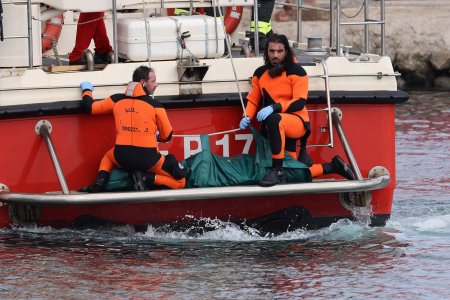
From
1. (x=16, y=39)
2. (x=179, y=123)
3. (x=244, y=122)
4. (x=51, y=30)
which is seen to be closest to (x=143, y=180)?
(x=179, y=123)

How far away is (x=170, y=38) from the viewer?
10.9 metres

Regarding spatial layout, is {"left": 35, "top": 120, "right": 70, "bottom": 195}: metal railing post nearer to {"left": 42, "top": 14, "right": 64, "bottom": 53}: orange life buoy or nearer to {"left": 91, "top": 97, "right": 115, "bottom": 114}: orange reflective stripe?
{"left": 91, "top": 97, "right": 115, "bottom": 114}: orange reflective stripe

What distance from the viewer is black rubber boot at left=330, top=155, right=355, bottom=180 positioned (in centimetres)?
1080

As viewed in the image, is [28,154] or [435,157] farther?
[435,157]

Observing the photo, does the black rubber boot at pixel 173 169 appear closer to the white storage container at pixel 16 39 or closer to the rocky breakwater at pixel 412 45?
the white storage container at pixel 16 39

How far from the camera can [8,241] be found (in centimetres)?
1059

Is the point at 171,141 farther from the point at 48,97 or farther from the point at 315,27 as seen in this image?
the point at 315,27

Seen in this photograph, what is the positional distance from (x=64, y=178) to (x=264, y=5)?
131 inches

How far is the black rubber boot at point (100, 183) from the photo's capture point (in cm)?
1047

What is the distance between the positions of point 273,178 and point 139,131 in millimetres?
1074

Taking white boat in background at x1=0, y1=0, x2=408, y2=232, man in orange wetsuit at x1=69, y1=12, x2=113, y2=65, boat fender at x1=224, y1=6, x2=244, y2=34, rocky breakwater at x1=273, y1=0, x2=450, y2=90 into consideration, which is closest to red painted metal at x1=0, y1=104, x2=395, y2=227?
white boat in background at x1=0, y1=0, x2=408, y2=232

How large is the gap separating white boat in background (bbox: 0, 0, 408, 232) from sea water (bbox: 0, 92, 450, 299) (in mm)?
170

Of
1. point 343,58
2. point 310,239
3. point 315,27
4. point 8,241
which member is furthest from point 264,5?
point 315,27

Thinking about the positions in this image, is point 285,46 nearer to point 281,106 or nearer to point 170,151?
point 281,106
